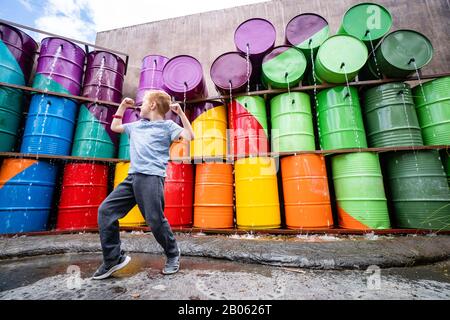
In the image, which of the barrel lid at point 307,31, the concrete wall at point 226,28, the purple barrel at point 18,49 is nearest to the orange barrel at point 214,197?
the barrel lid at point 307,31

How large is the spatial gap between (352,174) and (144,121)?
2887 millimetres

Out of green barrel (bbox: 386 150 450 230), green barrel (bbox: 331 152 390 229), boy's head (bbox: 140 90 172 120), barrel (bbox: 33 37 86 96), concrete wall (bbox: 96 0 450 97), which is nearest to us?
boy's head (bbox: 140 90 172 120)

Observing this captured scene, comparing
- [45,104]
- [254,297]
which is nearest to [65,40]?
[45,104]

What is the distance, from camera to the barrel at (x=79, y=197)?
340 cm

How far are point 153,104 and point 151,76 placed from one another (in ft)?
9.64

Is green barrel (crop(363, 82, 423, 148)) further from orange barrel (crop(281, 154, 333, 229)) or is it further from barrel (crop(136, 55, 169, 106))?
barrel (crop(136, 55, 169, 106))

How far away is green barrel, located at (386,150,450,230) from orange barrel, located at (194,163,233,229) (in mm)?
2464

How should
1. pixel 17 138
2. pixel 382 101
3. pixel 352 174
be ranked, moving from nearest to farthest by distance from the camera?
pixel 352 174 → pixel 382 101 → pixel 17 138

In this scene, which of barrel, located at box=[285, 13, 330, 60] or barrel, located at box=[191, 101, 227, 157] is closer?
barrel, located at box=[191, 101, 227, 157]

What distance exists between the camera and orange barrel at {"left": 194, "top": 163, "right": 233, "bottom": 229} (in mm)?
3203

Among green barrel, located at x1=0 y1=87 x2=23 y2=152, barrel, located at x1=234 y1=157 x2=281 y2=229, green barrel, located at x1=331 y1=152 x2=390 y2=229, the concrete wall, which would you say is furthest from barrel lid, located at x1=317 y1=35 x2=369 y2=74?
green barrel, located at x1=0 y1=87 x2=23 y2=152

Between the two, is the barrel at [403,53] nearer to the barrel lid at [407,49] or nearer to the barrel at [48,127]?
the barrel lid at [407,49]
